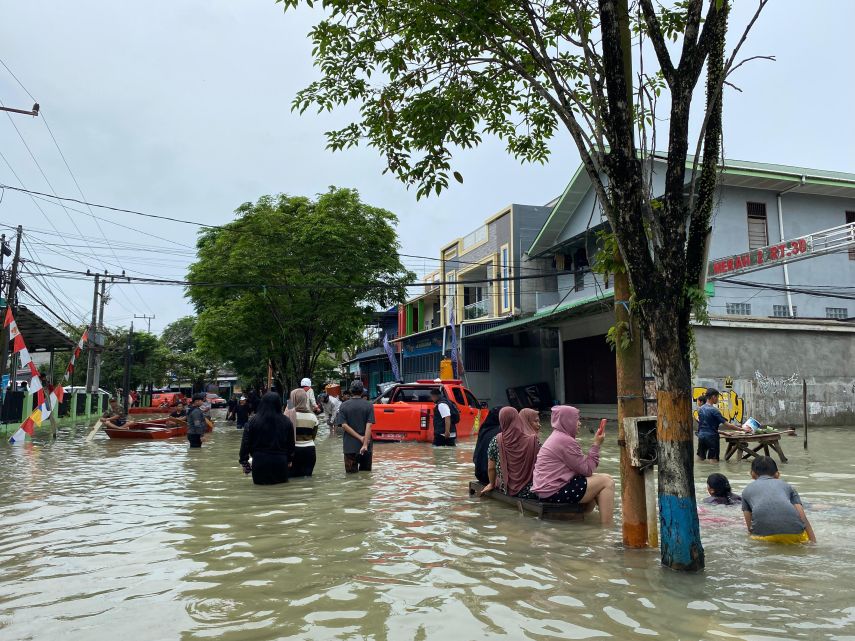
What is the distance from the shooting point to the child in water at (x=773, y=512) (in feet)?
20.0

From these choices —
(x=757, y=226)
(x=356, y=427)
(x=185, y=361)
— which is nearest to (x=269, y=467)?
(x=356, y=427)

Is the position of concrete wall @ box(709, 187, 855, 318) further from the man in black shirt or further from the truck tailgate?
the man in black shirt

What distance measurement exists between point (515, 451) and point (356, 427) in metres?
3.45

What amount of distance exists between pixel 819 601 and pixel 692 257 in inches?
101

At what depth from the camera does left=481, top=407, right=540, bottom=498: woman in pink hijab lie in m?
8.02

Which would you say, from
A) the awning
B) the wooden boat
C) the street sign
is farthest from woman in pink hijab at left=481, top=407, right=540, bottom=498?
the wooden boat

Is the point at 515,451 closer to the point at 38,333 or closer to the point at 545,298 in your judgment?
the point at 545,298

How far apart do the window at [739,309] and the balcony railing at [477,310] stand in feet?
42.0

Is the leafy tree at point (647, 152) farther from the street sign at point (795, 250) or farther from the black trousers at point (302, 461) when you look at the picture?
the street sign at point (795, 250)

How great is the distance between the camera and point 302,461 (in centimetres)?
1063

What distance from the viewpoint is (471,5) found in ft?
21.0

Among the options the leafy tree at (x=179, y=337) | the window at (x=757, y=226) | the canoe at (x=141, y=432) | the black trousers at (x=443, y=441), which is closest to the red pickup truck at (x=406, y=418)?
the black trousers at (x=443, y=441)

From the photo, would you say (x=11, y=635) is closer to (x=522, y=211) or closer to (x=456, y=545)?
(x=456, y=545)

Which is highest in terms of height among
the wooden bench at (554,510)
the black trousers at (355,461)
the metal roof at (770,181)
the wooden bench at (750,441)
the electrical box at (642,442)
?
the metal roof at (770,181)
